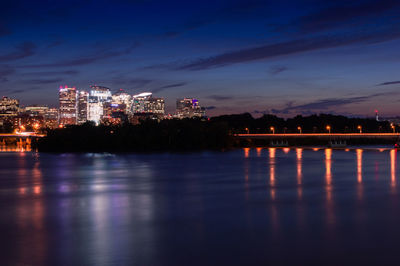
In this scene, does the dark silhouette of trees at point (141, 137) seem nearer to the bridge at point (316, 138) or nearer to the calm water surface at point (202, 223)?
the bridge at point (316, 138)

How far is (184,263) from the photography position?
1126 cm

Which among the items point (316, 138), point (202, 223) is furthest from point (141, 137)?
point (202, 223)

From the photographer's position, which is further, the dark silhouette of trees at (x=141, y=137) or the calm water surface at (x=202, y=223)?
the dark silhouette of trees at (x=141, y=137)

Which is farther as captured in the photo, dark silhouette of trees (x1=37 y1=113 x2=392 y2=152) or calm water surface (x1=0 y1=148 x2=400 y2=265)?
dark silhouette of trees (x1=37 y1=113 x2=392 y2=152)

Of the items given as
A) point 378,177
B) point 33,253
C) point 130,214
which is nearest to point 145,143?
point 378,177

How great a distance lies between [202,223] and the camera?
52.7ft

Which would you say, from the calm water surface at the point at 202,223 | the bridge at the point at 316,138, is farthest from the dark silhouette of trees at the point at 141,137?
the calm water surface at the point at 202,223

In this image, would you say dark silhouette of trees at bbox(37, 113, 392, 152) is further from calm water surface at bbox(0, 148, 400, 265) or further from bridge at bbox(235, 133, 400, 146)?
calm water surface at bbox(0, 148, 400, 265)

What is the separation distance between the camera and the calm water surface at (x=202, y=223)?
11820mm

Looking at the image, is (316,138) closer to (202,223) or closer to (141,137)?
(141,137)

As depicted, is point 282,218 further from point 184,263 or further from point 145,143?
point 145,143

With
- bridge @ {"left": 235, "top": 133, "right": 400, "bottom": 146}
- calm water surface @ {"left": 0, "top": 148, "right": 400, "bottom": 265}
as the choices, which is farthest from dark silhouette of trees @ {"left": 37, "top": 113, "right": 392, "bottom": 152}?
calm water surface @ {"left": 0, "top": 148, "right": 400, "bottom": 265}

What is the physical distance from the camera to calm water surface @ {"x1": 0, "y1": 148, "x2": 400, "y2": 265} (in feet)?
38.8

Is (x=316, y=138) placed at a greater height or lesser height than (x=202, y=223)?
greater
